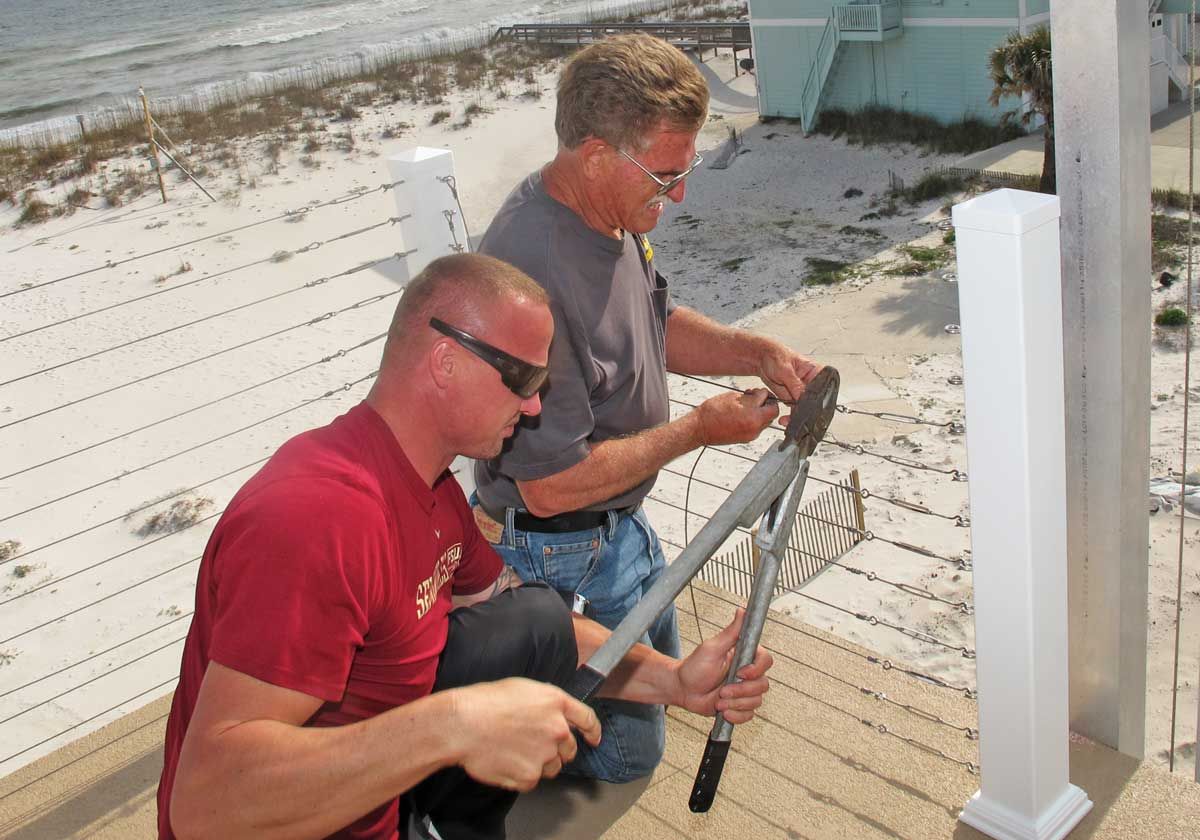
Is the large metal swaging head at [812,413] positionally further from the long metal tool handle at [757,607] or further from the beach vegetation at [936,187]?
the beach vegetation at [936,187]

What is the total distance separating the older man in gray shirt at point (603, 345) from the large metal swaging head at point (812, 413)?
0.27 m

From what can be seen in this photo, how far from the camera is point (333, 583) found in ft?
6.40

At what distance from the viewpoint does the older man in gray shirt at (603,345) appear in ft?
9.46

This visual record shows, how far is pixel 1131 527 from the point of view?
8.86 ft

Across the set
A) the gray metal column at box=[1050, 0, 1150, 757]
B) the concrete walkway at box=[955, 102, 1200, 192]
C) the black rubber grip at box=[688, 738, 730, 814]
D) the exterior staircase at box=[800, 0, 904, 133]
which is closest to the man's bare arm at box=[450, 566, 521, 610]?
the black rubber grip at box=[688, 738, 730, 814]

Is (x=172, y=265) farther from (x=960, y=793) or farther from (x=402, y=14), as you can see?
Result: (x=402, y=14)

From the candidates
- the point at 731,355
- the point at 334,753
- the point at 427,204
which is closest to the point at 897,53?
the point at 427,204

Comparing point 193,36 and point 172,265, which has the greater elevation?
point 193,36

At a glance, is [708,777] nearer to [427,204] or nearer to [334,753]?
[334,753]

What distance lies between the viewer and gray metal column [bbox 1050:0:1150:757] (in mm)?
2279

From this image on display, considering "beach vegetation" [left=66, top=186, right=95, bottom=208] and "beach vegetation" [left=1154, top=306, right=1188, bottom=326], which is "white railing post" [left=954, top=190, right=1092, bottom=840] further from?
"beach vegetation" [left=66, top=186, right=95, bottom=208]

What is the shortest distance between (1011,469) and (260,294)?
1787 centimetres

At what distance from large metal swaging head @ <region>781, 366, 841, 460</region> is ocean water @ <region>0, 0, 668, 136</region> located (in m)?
39.2

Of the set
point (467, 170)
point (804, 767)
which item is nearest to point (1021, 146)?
point (467, 170)
